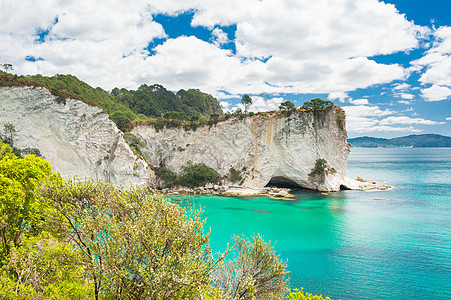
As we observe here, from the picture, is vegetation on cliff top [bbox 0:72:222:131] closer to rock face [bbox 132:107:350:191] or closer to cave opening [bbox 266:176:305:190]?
rock face [bbox 132:107:350:191]

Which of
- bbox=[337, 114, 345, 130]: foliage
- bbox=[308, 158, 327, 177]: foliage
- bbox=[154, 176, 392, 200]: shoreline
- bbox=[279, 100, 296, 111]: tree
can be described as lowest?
bbox=[154, 176, 392, 200]: shoreline

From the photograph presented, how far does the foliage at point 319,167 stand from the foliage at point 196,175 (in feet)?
59.3

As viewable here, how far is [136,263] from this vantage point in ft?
23.9

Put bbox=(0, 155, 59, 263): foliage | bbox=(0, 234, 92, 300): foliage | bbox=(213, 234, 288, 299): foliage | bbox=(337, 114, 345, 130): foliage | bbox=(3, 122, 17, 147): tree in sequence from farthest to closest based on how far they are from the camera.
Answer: bbox=(337, 114, 345, 130): foliage
bbox=(3, 122, 17, 147): tree
bbox=(0, 155, 59, 263): foliage
bbox=(213, 234, 288, 299): foliage
bbox=(0, 234, 92, 300): foliage

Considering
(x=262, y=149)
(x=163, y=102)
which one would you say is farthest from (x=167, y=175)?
(x=163, y=102)

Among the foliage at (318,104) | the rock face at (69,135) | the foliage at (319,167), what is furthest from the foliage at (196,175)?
the foliage at (318,104)

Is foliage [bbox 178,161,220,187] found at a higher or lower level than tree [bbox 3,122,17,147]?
lower

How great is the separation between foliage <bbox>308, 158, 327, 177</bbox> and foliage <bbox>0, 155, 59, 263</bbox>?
4285 cm

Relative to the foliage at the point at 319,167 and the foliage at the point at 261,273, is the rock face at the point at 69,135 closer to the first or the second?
the foliage at the point at 261,273

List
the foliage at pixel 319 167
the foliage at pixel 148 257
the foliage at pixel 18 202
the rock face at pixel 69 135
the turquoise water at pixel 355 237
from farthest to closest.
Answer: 1. the foliage at pixel 319 167
2. the rock face at pixel 69 135
3. the turquoise water at pixel 355 237
4. the foliage at pixel 18 202
5. the foliage at pixel 148 257

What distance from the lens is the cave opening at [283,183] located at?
5103 cm

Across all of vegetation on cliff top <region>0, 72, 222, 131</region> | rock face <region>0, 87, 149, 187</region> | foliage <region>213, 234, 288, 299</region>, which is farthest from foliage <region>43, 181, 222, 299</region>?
vegetation on cliff top <region>0, 72, 222, 131</region>

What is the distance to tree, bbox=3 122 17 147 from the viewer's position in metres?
31.6

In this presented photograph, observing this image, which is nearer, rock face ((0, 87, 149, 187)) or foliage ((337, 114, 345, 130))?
rock face ((0, 87, 149, 187))
